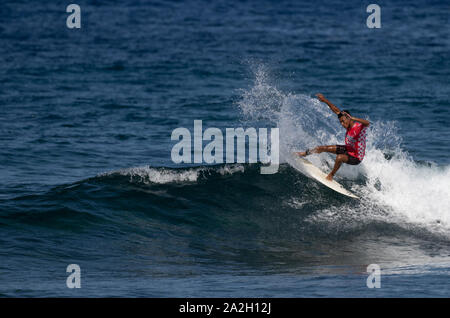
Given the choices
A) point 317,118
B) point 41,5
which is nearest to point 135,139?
point 317,118

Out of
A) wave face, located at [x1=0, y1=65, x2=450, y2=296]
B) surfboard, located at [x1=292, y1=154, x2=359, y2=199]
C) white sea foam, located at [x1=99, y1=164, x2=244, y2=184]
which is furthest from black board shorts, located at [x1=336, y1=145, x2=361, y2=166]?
white sea foam, located at [x1=99, y1=164, x2=244, y2=184]

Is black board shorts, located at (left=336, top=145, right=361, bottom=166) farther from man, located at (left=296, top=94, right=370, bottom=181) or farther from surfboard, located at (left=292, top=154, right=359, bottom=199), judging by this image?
surfboard, located at (left=292, top=154, right=359, bottom=199)

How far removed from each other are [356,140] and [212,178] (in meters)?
4.21

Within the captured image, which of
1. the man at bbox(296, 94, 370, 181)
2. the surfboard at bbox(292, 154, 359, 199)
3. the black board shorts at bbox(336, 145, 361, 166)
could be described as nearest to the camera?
the man at bbox(296, 94, 370, 181)

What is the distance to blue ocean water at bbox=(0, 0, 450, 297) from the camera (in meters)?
13.5

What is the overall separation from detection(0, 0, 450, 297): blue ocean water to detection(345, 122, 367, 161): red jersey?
136 cm

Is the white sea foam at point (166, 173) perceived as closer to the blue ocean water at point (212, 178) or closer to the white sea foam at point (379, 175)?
the blue ocean water at point (212, 178)

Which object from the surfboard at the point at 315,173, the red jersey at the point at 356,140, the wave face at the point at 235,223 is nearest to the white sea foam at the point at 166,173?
the wave face at the point at 235,223

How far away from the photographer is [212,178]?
62.3 feet

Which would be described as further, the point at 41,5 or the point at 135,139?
the point at 41,5
